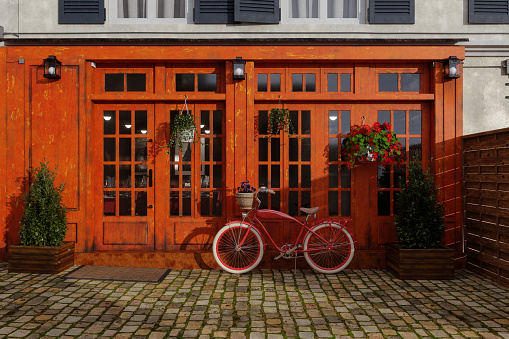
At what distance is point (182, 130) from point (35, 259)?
304 cm

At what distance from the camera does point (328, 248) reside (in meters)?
5.80

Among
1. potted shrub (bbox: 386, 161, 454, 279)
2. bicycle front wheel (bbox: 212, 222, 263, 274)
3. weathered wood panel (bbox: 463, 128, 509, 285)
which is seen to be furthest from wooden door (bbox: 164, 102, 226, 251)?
weathered wood panel (bbox: 463, 128, 509, 285)

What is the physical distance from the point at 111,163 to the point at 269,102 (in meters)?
2.99

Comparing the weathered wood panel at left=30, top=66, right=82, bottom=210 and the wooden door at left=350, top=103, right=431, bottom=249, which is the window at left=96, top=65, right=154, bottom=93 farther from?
the wooden door at left=350, top=103, right=431, bottom=249

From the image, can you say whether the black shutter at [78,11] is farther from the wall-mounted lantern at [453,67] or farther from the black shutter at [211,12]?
the wall-mounted lantern at [453,67]

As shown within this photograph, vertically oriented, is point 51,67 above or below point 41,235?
above

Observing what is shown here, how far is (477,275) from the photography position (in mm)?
5801

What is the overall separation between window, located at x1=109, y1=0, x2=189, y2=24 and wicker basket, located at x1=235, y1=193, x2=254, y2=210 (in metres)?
3.23

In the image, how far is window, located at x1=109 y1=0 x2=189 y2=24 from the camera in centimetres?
642

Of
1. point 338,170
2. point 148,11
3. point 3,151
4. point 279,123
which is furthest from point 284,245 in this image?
point 3,151

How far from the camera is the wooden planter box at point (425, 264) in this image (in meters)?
5.49

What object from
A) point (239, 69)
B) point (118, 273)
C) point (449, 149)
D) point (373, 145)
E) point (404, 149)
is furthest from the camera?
point (404, 149)

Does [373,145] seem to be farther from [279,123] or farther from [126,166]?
[126,166]

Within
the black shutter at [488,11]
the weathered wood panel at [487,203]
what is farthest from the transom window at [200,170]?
the black shutter at [488,11]
